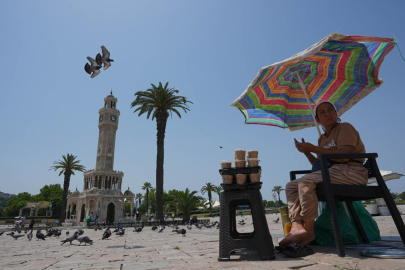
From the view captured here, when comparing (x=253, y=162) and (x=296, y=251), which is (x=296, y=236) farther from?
(x=253, y=162)

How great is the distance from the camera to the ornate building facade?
41500 millimetres

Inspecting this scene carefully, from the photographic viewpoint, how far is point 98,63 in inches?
355

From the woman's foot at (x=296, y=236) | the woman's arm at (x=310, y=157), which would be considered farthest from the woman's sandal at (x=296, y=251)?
the woman's arm at (x=310, y=157)

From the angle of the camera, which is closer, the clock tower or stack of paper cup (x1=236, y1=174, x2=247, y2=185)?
stack of paper cup (x1=236, y1=174, x2=247, y2=185)

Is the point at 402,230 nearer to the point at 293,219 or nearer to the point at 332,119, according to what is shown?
the point at 293,219

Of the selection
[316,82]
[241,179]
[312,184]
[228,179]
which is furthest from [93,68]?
[312,184]

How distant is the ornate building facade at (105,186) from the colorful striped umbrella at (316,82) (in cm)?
4240

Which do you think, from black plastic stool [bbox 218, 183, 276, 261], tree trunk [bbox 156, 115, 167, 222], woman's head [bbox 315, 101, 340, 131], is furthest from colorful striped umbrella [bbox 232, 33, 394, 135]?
tree trunk [bbox 156, 115, 167, 222]

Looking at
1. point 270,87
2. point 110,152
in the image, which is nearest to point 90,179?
point 110,152

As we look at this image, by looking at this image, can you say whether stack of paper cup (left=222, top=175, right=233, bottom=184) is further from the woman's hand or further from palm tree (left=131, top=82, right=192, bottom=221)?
palm tree (left=131, top=82, right=192, bottom=221)

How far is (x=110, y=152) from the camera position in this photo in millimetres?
48406

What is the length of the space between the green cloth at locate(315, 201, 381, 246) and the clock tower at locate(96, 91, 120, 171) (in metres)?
48.2

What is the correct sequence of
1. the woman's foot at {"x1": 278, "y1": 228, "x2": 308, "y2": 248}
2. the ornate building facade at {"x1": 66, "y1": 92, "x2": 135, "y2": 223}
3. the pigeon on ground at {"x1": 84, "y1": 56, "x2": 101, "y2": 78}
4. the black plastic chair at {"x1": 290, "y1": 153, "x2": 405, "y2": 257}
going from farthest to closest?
the ornate building facade at {"x1": 66, "y1": 92, "x2": 135, "y2": 223} < the pigeon on ground at {"x1": 84, "y1": 56, "x2": 101, "y2": 78} < the woman's foot at {"x1": 278, "y1": 228, "x2": 308, "y2": 248} < the black plastic chair at {"x1": 290, "y1": 153, "x2": 405, "y2": 257}

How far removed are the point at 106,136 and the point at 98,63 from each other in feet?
142
